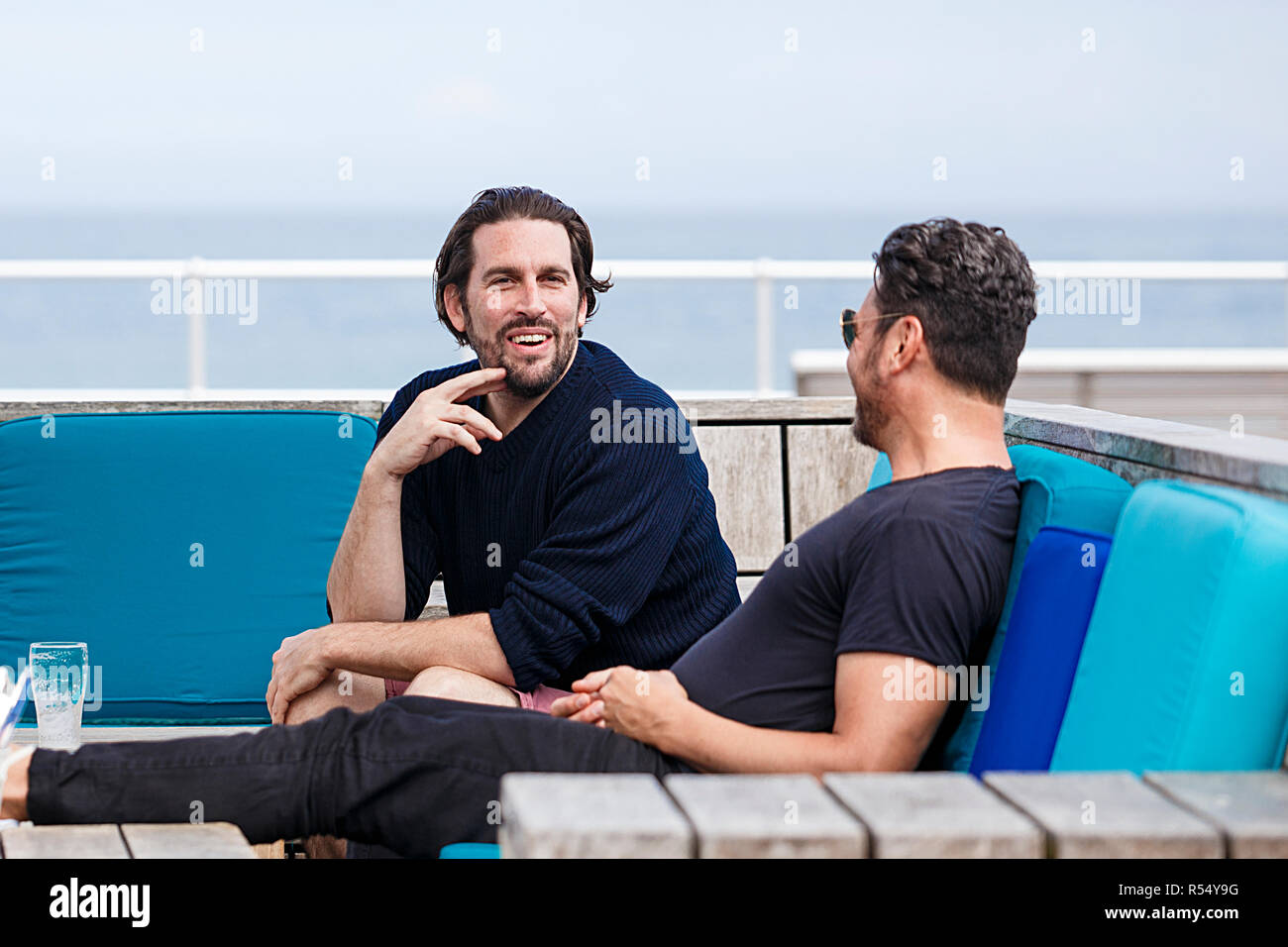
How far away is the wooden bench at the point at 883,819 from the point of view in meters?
1.24

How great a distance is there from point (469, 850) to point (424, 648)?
69 cm

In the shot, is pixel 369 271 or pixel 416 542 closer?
pixel 416 542

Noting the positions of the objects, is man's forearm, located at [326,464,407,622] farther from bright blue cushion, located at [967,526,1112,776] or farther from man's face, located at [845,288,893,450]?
bright blue cushion, located at [967,526,1112,776]

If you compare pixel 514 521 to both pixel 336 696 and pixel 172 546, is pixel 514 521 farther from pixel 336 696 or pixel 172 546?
pixel 172 546

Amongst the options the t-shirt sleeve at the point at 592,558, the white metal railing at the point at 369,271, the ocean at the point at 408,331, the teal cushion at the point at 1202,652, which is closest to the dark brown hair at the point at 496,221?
the t-shirt sleeve at the point at 592,558

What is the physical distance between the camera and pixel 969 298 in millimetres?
2027

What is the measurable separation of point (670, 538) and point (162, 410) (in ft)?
5.74

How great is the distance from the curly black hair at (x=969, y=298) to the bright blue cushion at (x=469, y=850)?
92 cm

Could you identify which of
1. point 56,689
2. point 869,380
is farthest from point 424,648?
point 869,380

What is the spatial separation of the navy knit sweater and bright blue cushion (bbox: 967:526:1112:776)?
816 millimetres

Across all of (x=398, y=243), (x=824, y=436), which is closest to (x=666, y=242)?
(x=398, y=243)

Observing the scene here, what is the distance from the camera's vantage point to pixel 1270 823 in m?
1.28

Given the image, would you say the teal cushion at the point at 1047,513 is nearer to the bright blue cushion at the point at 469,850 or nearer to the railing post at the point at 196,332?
the bright blue cushion at the point at 469,850
